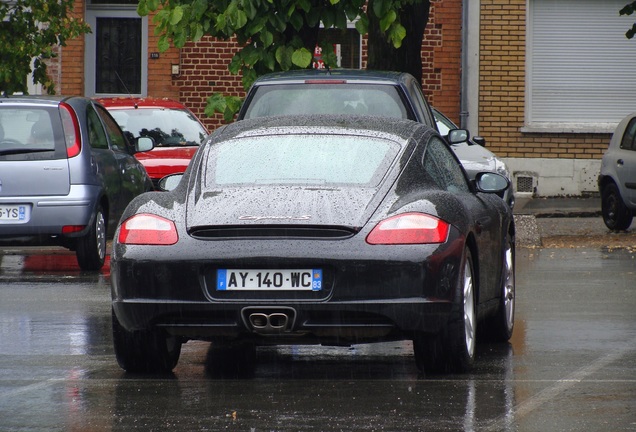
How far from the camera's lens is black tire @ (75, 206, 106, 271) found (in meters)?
14.1

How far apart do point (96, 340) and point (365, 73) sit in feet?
15.4

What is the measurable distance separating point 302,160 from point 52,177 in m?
6.09

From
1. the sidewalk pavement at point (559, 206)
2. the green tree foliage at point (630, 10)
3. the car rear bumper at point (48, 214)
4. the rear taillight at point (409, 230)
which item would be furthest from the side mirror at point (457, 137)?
the sidewalk pavement at point (559, 206)

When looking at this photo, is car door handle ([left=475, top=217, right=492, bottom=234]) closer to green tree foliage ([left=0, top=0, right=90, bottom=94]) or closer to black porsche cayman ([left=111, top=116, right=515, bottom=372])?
black porsche cayman ([left=111, top=116, right=515, bottom=372])

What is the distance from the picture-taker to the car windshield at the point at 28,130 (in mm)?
13953

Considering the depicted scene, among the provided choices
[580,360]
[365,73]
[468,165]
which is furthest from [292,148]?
[468,165]

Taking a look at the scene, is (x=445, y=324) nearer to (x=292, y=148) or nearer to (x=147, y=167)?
(x=292, y=148)

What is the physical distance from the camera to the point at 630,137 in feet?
66.4

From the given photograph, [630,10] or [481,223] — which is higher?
[630,10]

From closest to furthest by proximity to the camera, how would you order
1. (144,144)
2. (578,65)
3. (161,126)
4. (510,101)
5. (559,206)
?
(144,144), (161,126), (559,206), (510,101), (578,65)

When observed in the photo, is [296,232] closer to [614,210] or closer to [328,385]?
[328,385]

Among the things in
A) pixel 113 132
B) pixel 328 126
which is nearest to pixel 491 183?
pixel 328 126

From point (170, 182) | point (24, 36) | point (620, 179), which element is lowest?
point (620, 179)

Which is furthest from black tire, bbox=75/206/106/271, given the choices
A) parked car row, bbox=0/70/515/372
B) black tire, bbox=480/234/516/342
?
black tire, bbox=480/234/516/342
